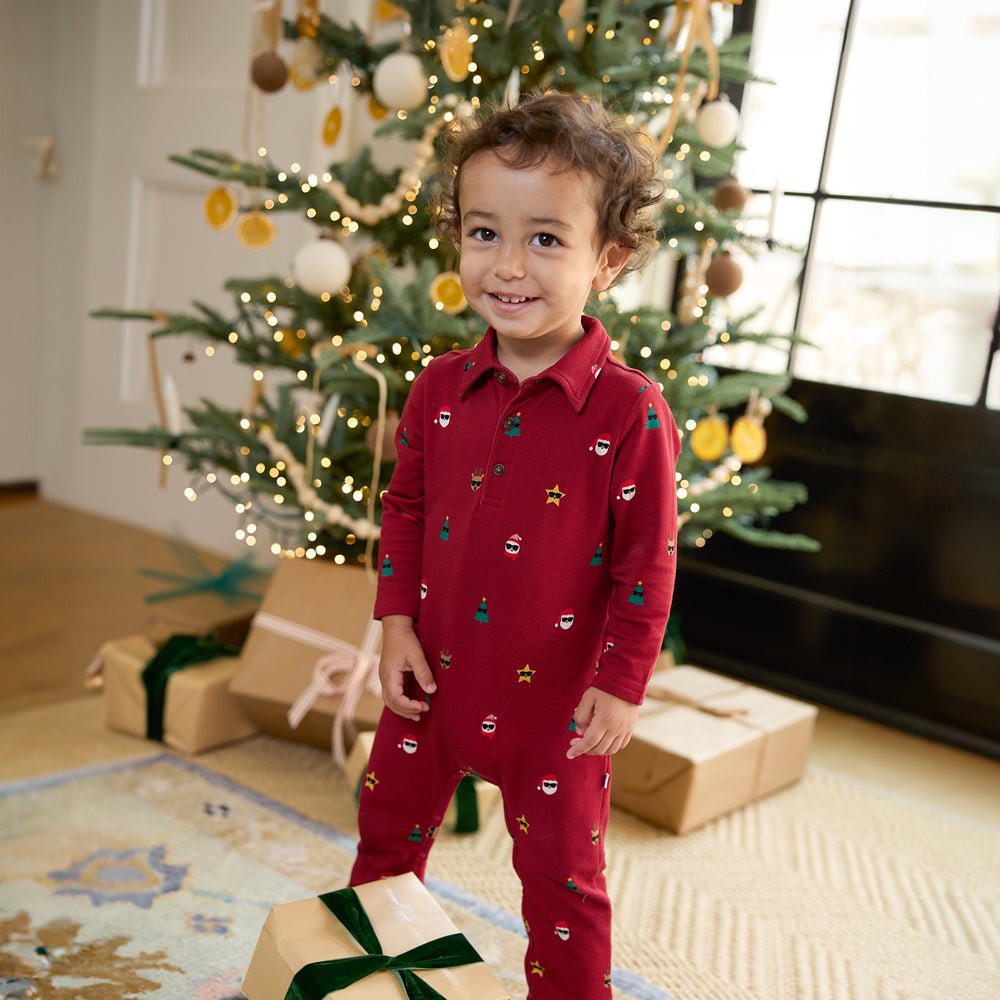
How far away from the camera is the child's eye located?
2.64 ft

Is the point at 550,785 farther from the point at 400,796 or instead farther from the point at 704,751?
the point at 704,751

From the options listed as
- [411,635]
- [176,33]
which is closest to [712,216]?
[411,635]

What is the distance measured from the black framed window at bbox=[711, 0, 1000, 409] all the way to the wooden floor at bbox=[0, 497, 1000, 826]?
657 mm

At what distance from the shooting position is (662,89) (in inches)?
65.0

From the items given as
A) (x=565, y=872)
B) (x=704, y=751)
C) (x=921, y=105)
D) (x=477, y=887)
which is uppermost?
(x=921, y=105)

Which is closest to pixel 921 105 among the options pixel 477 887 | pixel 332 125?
pixel 332 125

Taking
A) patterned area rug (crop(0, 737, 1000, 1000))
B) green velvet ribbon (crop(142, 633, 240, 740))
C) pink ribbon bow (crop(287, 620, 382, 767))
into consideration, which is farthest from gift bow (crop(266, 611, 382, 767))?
green velvet ribbon (crop(142, 633, 240, 740))

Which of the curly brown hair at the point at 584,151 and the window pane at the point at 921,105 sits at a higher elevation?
the window pane at the point at 921,105

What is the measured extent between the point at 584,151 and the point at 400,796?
580 mm

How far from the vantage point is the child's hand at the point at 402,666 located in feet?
2.95

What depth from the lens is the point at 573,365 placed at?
84 cm

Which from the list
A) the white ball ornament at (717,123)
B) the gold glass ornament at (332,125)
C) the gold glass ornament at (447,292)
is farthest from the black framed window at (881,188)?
the gold glass ornament at (332,125)

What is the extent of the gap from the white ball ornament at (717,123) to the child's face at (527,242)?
788mm

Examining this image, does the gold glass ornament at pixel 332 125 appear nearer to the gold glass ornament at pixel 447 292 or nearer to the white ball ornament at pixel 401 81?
the white ball ornament at pixel 401 81
